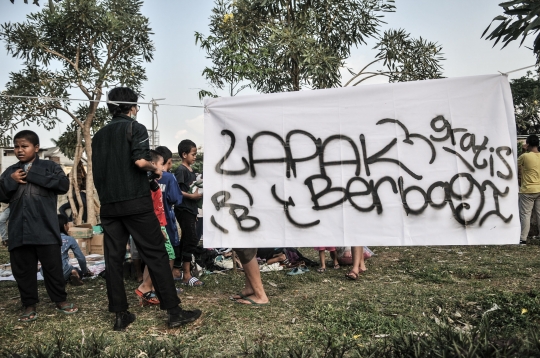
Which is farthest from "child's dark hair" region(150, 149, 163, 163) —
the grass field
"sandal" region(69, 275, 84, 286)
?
"sandal" region(69, 275, 84, 286)

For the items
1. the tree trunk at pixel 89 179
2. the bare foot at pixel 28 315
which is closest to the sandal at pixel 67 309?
the bare foot at pixel 28 315

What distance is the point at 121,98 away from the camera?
13.5 feet

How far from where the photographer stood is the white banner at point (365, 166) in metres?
4.00

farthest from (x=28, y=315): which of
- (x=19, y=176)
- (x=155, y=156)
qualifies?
(x=155, y=156)

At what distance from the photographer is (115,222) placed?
406cm

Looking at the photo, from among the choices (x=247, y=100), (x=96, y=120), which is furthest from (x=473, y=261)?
(x=96, y=120)

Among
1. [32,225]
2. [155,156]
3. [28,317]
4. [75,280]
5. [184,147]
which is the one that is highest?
[184,147]

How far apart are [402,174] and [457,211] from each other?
532mm

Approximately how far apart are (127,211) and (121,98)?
3.14ft

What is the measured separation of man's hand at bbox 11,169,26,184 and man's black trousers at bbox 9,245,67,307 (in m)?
0.60

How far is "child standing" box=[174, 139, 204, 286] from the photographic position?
5.60 meters

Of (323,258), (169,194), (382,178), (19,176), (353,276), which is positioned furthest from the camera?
(323,258)

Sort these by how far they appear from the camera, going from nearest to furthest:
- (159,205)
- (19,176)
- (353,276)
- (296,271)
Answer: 1. (19,176)
2. (159,205)
3. (353,276)
4. (296,271)

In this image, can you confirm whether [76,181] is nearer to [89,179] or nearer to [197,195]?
[89,179]
